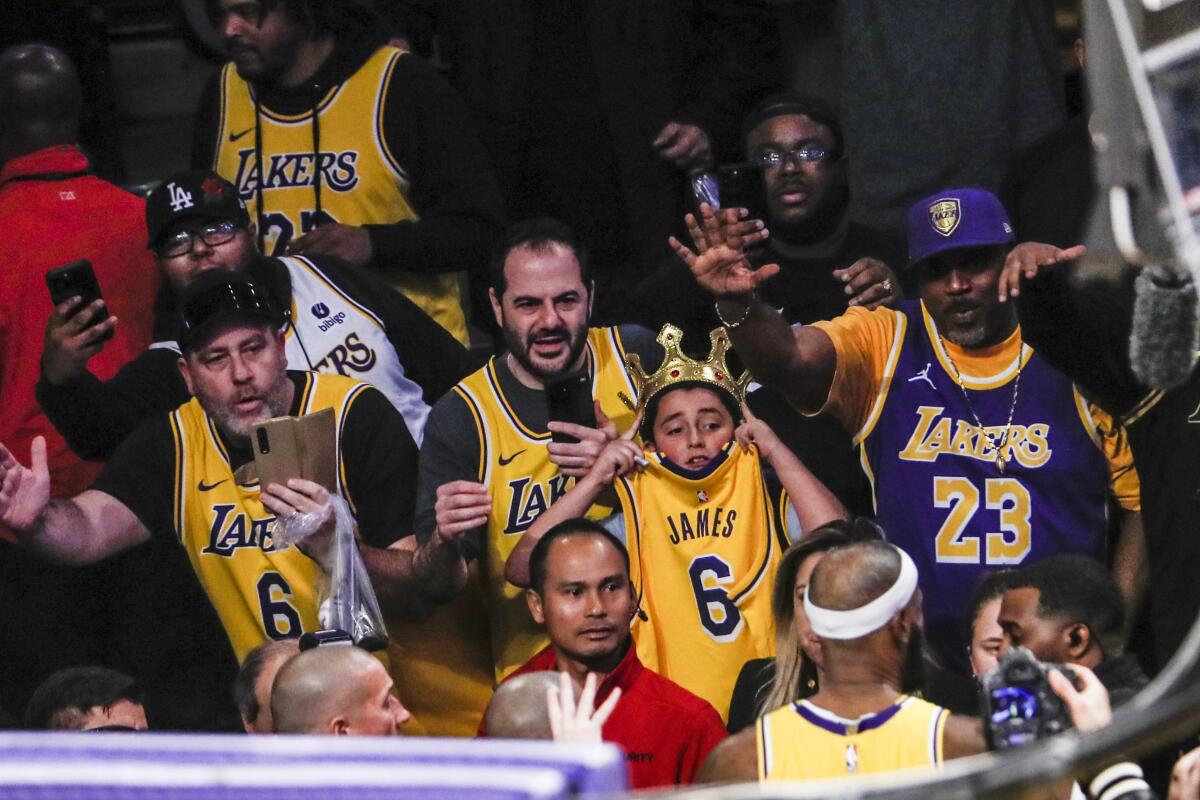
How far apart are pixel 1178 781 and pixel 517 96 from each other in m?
3.64

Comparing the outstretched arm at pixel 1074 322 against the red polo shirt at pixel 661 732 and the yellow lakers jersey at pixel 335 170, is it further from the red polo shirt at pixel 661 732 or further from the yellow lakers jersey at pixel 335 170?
the yellow lakers jersey at pixel 335 170

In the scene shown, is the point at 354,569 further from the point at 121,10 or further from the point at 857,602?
the point at 121,10

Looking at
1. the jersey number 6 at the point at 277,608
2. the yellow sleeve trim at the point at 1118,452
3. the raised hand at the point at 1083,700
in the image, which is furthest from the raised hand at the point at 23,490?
the raised hand at the point at 1083,700

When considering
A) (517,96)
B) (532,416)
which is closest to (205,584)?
(532,416)

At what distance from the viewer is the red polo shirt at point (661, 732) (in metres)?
4.65

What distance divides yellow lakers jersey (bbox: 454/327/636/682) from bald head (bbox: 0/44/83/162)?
176cm

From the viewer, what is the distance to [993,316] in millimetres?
5211

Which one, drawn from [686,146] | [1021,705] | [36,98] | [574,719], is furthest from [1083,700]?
[36,98]

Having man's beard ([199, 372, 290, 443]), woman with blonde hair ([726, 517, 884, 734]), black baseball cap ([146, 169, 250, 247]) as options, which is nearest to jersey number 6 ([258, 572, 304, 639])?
man's beard ([199, 372, 290, 443])

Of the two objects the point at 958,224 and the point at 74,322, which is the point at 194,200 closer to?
the point at 74,322

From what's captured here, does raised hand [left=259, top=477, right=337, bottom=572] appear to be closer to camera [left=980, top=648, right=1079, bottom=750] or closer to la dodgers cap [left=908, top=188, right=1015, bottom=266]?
la dodgers cap [left=908, top=188, right=1015, bottom=266]

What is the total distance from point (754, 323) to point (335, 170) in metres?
1.77

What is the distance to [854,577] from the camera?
3.83 metres

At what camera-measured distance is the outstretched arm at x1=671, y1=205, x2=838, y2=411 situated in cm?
476
